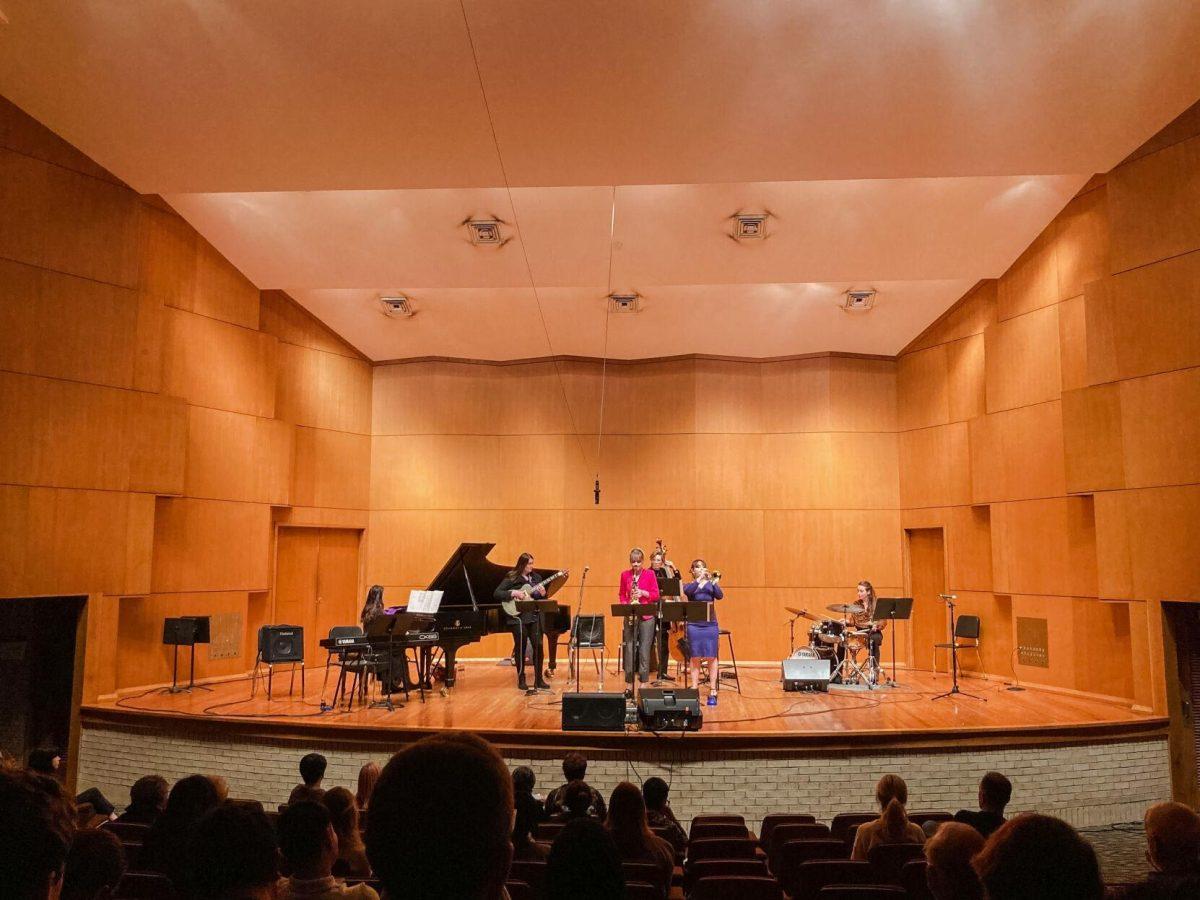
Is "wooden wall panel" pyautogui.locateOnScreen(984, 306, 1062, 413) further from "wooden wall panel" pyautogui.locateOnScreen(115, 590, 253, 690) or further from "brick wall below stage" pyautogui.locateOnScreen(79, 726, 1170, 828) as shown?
"wooden wall panel" pyautogui.locateOnScreen(115, 590, 253, 690)

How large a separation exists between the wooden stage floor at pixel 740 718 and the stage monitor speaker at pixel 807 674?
16cm

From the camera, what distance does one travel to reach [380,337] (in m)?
12.8

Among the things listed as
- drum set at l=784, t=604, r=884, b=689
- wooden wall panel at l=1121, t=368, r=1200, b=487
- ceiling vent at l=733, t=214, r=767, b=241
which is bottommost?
drum set at l=784, t=604, r=884, b=689

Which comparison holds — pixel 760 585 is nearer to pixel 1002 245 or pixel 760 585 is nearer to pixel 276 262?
pixel 1002 245

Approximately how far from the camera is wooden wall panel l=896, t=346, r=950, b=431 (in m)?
11.9

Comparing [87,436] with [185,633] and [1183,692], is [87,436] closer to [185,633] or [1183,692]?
[185,633]

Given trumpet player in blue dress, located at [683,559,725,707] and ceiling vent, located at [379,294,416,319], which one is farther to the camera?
ceiling vent, located at [379,294,416,319]

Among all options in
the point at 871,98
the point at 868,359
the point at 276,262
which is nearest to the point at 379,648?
the point at 276,262

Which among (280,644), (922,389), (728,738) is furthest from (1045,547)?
(280,644)

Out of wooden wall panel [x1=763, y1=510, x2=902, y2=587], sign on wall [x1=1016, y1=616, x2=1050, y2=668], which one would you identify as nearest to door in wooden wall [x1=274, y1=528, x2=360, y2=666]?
wooden wall panel [x1=763, y1=510, x2=902, y2=587]

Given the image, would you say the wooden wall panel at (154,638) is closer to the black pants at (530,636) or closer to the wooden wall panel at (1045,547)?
the black pants at (530,636)

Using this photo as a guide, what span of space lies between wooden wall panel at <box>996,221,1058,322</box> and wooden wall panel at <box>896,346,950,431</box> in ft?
5.03

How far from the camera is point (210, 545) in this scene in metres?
10.3

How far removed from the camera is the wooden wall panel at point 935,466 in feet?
37.4
